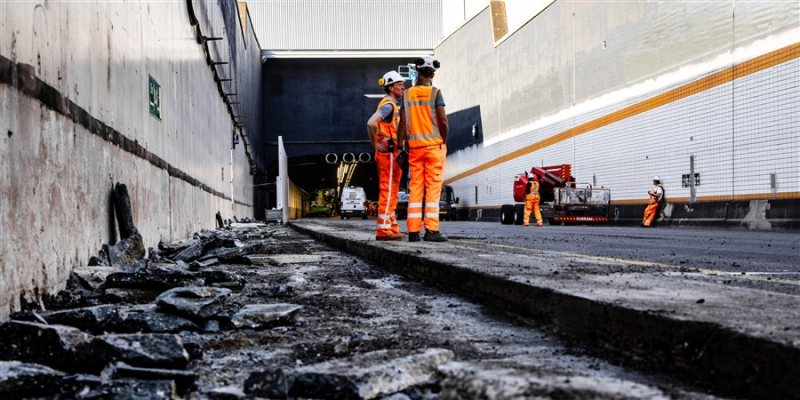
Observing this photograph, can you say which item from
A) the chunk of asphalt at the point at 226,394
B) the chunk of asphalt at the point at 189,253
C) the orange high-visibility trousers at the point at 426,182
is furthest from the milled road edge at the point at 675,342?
the orange high-visibility trousers at the point at 426,182

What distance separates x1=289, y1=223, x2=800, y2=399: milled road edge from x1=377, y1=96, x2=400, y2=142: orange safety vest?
191 inches

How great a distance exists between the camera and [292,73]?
1512 inches

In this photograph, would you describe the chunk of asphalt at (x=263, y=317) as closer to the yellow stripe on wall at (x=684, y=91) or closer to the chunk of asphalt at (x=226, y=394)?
the chunk of asphalt at (x=226, y=394)

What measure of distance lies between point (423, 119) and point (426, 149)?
1.12 ft

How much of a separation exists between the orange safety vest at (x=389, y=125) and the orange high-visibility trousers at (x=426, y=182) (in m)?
0.76

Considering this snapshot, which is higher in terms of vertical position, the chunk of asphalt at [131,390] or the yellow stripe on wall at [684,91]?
the yellow stripe on wall at [684,91]

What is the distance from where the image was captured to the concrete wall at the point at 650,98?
43.8 ft

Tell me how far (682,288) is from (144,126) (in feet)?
16.7

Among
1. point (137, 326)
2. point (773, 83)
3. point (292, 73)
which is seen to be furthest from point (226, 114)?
point (292, 73)

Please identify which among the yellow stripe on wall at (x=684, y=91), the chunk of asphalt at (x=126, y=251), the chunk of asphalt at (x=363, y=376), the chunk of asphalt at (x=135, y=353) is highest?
the yellow stripe on wall at (x=684, y=91)

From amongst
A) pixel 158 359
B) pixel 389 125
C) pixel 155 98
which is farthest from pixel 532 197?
pixel 158 359

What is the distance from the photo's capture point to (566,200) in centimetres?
1964

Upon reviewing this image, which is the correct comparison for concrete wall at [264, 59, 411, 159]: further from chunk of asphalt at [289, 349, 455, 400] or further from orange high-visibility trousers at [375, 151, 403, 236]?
chunk of asphalt at [289, 349, 455, 400]

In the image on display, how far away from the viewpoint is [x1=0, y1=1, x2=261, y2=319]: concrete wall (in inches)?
112
